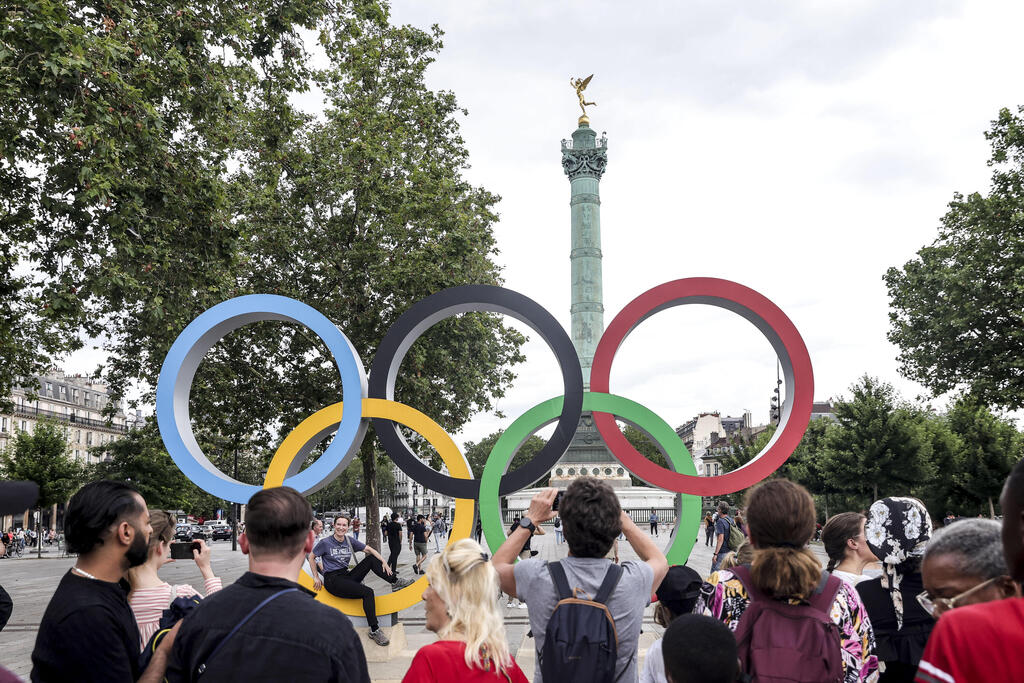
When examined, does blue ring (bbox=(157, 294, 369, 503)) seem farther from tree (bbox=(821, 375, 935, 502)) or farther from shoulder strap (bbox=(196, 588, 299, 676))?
tree (bbox=(821, 375, 935, 502))

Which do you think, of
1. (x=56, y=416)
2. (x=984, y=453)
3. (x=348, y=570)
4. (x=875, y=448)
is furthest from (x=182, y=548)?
(x=56, y=416)

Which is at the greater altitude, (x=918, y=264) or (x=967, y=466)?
(x=918, y=264)

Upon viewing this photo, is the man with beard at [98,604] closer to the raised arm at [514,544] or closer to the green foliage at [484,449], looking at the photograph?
the raised arm at [514,544]

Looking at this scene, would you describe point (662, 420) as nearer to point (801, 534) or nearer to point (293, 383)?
point (801, 534)

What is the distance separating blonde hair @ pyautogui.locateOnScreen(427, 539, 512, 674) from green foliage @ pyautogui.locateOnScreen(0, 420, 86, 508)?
41645 mm

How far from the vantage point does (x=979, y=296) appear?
22.8 meters

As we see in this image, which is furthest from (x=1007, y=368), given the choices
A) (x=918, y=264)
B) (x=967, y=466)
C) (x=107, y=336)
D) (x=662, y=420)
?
(x=107, y=336)

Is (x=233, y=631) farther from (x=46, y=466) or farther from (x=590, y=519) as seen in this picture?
(x=46, y=466)

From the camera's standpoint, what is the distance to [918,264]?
26.2m

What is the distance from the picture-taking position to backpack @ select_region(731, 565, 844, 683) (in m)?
2.85

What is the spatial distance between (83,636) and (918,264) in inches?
1119

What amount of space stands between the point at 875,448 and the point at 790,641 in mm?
35661

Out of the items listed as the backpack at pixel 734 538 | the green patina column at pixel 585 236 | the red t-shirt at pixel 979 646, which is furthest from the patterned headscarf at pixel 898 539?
the green patina column at pixel 585 236

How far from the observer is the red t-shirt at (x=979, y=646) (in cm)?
134
